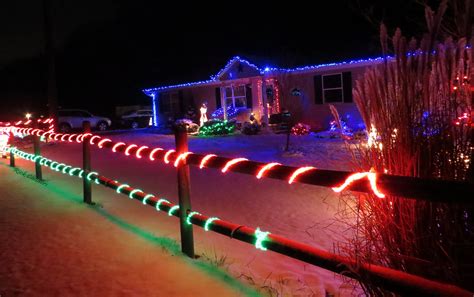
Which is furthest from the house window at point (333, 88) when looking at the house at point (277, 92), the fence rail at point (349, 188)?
the fence rail at point (349, 188)

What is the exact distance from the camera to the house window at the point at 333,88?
21.0 m

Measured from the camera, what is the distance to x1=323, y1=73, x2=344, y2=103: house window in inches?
826

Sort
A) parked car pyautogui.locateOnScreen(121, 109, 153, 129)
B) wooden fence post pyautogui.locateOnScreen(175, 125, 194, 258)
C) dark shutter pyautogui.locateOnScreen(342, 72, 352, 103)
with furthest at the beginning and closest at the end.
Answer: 1. parked car pyautogui.locateOnScreen(121, 109, 153, 129)
2. dark shutter pyautogui.locateOnScreen(342, 72, 352, 103)
3. wooden fence post pyautogui.locateOnScreen(175, 125, 194, 258)

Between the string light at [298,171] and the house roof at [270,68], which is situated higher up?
the house roof at [270,68]

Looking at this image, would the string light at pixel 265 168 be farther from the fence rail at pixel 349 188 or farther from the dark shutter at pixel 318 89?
the dark shutter at pixel 318 89

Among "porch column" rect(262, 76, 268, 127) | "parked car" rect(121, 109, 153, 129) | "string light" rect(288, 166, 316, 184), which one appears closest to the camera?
"string light" rect(288, 166, 316, 184)

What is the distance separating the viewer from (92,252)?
5.20 meters

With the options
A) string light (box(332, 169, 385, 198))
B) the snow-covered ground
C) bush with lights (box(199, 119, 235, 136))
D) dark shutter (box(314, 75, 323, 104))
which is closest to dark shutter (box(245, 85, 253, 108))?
bush with lights (box(199, 119, 235, 136))

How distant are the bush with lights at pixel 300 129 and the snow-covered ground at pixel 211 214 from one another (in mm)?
7494

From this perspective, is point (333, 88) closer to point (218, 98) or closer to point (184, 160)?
point (218, 98)

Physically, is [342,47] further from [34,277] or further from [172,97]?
[34,277]

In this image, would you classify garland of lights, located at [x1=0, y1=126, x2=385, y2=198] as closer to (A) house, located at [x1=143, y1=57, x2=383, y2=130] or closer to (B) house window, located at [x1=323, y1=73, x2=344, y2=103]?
(A) house, located at [x1=143, y1=57, x2=383, y2=130]

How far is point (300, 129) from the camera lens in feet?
67.2

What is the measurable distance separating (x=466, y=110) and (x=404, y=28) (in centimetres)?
1577
